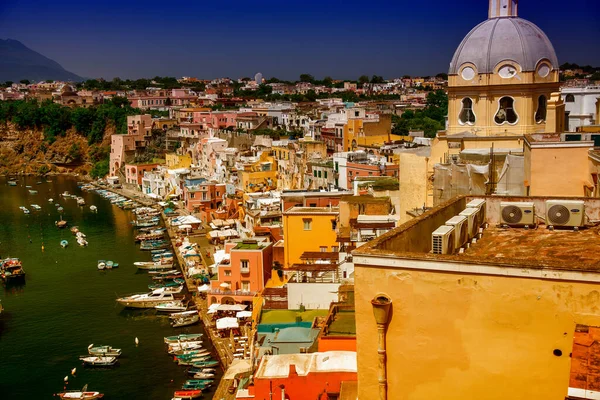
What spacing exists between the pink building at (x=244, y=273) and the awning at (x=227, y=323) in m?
1.69

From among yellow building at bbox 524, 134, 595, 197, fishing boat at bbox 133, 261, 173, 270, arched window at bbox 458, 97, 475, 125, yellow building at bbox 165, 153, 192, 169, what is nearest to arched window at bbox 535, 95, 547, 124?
arched window at bbox 458, 97, 475, 125

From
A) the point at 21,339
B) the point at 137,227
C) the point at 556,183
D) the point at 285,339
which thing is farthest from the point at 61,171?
the point at 556,183

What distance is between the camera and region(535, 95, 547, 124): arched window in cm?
1273

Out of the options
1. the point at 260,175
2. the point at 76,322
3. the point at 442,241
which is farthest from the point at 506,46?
the point at 260,175

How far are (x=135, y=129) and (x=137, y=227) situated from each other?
2786cm

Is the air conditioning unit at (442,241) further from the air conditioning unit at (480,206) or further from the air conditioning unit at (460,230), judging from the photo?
the air conditioning unit at (480,206)

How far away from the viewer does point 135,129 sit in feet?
205

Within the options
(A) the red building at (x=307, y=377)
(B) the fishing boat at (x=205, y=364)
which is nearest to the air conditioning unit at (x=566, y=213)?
(A) the red building at (x=307, y=377)

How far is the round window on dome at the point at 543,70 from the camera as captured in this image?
12.6 m

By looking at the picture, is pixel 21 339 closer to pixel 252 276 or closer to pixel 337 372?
pixel 252 276

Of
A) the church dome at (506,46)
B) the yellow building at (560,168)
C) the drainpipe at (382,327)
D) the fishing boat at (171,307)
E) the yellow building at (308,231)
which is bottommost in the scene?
the fishing boat at (171,307)

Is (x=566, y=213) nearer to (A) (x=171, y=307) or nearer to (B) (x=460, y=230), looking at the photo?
(B) (x=460, y=230)

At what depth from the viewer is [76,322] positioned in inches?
844

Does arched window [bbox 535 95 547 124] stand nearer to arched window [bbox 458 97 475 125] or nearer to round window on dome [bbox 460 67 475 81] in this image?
arched window [bbox 458 97 475 125]
